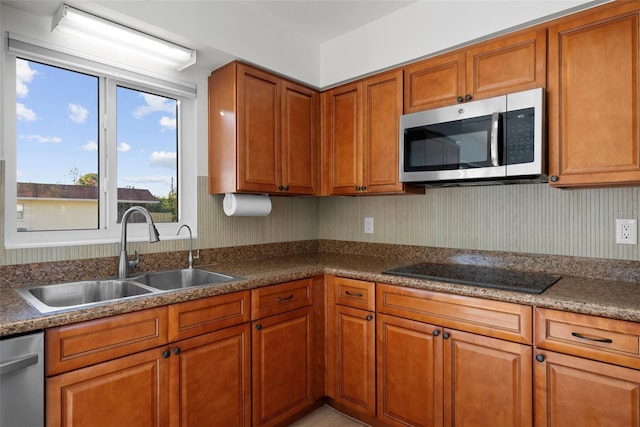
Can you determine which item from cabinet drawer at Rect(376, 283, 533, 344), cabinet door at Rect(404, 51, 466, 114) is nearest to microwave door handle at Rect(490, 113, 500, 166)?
cabinet door at Rect(404, 51, 466, 114)

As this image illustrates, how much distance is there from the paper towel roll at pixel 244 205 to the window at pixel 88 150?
0.75 ft

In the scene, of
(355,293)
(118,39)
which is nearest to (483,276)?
(355,293)

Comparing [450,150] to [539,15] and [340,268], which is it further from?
[340,268]

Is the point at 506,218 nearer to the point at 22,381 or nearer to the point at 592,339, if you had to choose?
the point at 592,339

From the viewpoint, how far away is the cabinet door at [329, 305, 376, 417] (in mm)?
1989

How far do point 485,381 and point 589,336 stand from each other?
48 cm

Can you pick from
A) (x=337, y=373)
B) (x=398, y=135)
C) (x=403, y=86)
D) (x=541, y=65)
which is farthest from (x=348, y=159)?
(x=337, y=373)

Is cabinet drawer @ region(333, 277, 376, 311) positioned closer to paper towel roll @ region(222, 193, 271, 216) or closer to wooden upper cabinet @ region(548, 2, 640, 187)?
paper towel roll @ region(222, 193, 271, 216)

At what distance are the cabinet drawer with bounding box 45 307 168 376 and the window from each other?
700mm

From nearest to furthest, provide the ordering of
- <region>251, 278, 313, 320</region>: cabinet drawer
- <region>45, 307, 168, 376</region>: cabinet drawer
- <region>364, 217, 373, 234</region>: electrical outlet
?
<region>45, 307, 168, 376</region>: cabinet drawer, <region>251, 278, 313, 320</region>: cabinet drawer, <region>364, 217, 373, 234</region>: electrical outlet

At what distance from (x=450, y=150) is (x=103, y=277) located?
1.96 m

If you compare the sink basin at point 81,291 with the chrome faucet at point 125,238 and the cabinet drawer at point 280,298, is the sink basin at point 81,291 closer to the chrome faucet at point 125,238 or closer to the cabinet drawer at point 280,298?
the chrome faucet at point 125,238

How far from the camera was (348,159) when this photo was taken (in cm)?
246

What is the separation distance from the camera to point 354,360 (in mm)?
2066
